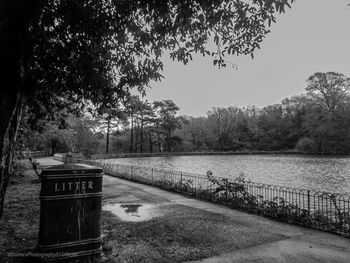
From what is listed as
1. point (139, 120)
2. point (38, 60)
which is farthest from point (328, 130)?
point (38, 60)

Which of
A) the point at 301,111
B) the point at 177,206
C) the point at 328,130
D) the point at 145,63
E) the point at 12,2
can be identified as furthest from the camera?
the point at 301,111

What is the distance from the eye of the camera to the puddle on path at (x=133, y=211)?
273 inches

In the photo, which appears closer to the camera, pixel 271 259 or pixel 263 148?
pixel 271 259

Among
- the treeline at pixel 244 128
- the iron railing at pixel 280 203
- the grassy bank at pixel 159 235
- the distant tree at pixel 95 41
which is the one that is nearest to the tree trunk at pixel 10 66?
the distant tree at pixel 95 41

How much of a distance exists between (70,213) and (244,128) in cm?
7915

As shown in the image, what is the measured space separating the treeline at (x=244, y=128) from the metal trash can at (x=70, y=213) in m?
51.3

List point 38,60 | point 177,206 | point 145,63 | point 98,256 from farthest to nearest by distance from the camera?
1. point 177,206
2. point 38,60
3. point 145,63
4. point 98,256

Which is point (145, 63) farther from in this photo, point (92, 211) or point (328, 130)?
point (328, 130)

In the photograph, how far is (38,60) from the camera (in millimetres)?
6496

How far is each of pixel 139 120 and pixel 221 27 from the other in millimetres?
68956

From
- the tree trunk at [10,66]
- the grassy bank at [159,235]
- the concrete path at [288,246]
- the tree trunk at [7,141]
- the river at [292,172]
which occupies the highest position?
the tree trunk at [10,66]

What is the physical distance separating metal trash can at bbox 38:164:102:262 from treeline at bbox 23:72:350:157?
51344 mm

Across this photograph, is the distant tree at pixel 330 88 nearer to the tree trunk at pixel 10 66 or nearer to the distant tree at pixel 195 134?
the distant tree at pixel 195 134

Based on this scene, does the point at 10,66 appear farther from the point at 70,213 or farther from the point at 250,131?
the point at 250,131
